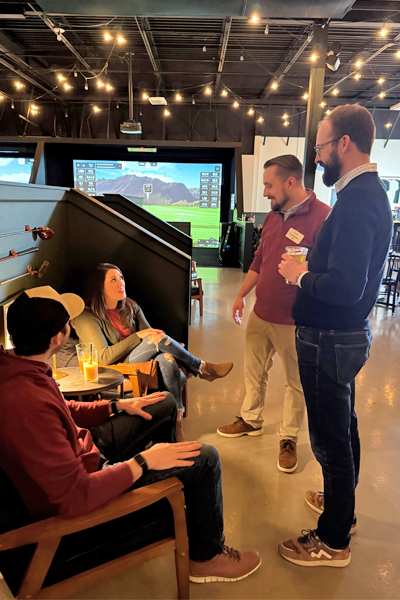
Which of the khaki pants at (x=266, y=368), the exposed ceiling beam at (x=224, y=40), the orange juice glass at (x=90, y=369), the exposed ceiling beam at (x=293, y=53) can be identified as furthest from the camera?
the exposed ceiling beam at (x=293, y=53)

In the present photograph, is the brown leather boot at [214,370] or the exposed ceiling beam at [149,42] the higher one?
the exposed ceiling beam at [149,42]

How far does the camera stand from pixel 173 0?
15.3 feet

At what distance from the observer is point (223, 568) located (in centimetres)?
151

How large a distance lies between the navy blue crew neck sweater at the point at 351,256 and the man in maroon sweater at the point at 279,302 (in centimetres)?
A: 72

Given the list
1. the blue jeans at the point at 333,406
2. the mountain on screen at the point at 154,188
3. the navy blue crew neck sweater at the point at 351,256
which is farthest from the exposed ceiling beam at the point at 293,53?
the blue jeans at the point at 333,406

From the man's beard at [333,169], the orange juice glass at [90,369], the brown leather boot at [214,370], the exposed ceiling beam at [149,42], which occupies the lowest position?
the brown leather boot at [214,370]

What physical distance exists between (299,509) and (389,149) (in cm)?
1217

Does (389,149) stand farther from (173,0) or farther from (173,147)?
(173,0)

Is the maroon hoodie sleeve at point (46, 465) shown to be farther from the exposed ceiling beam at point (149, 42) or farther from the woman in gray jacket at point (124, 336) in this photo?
the exposed ceiling beam at point (149, 42)

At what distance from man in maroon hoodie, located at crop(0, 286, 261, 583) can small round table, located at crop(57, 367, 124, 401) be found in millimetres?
223

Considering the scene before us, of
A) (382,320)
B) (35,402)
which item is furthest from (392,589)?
(382,320)

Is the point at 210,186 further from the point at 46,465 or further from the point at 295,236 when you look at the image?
the point at 46,465

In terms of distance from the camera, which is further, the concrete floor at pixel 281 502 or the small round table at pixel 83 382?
the small round table at pixel 83 382

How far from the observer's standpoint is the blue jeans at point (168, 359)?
2.35 m
